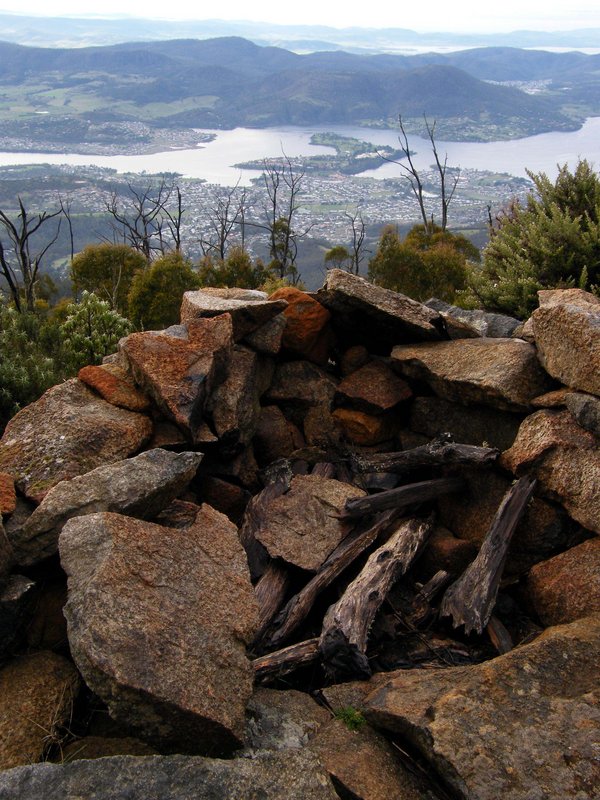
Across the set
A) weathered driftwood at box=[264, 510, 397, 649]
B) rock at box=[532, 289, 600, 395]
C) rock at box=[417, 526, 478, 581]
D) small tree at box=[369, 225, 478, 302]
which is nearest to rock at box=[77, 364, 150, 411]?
weathered driftwood at box=[264, 510, 397, 649]

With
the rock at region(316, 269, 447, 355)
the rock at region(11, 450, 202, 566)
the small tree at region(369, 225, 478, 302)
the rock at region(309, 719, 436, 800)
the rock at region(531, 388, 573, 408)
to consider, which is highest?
the rock at region(316, 269, 447, 355)

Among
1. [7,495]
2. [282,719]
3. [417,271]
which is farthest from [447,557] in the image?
[417,271]

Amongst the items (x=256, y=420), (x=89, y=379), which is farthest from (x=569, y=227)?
(x=89, y=379)

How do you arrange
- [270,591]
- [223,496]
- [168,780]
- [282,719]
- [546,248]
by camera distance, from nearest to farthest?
[168,780]
[282,719]
[270,591]
[223,496]
[546,248]

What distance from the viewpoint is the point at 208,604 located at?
19.2 ft

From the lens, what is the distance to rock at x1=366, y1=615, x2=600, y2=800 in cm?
455

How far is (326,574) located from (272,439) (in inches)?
114

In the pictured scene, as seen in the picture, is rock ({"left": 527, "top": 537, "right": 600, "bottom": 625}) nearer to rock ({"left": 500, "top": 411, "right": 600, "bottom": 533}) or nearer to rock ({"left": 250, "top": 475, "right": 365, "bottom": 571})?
rock ({"left": 500, "top": 411, "right": 600, "bottom": 533})

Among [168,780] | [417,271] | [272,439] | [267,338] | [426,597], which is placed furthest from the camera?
[417,271]

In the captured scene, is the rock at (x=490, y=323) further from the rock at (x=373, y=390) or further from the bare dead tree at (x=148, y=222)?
the bare dead tree at (x=148, y=222)

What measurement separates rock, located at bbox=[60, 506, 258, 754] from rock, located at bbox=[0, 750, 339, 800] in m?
0.44

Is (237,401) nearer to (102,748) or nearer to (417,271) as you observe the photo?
(102,748)

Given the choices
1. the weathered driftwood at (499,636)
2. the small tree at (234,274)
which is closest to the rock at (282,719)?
the weathered driftwood at (499,636)

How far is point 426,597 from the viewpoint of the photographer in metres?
7.19
